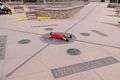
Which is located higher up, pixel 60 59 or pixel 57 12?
pixel 57 12

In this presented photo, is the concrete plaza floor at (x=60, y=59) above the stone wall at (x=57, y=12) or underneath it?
underneath

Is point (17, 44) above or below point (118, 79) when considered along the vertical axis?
above

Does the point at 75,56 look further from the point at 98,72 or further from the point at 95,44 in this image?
the point at 95,44

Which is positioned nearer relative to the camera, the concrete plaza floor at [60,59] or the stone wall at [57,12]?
the concrete plaza floor at [60,59]

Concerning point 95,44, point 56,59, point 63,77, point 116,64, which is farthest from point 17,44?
point 116,64

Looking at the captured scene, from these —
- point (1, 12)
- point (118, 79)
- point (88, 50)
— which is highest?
point (1, 12)

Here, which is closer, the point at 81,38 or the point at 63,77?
the point at 63,77

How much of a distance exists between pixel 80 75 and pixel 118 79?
41.9 inches

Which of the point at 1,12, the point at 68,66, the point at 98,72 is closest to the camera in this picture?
the point at 98,72

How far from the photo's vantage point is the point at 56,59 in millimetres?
4523

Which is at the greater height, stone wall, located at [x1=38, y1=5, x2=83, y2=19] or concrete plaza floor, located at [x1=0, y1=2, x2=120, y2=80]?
stone wall, located at [x1=38, y1=5, x2=83, y2=19]

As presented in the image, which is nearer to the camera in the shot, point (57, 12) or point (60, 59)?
point (60, 59)

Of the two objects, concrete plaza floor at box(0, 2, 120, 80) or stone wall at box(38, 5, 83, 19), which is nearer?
concrete plaza floor at box(0, 2, 120, 80)

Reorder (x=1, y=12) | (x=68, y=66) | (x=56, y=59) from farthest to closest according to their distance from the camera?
(x=1, y=12) → (x=56, y=59) → (x=68, y=66)
